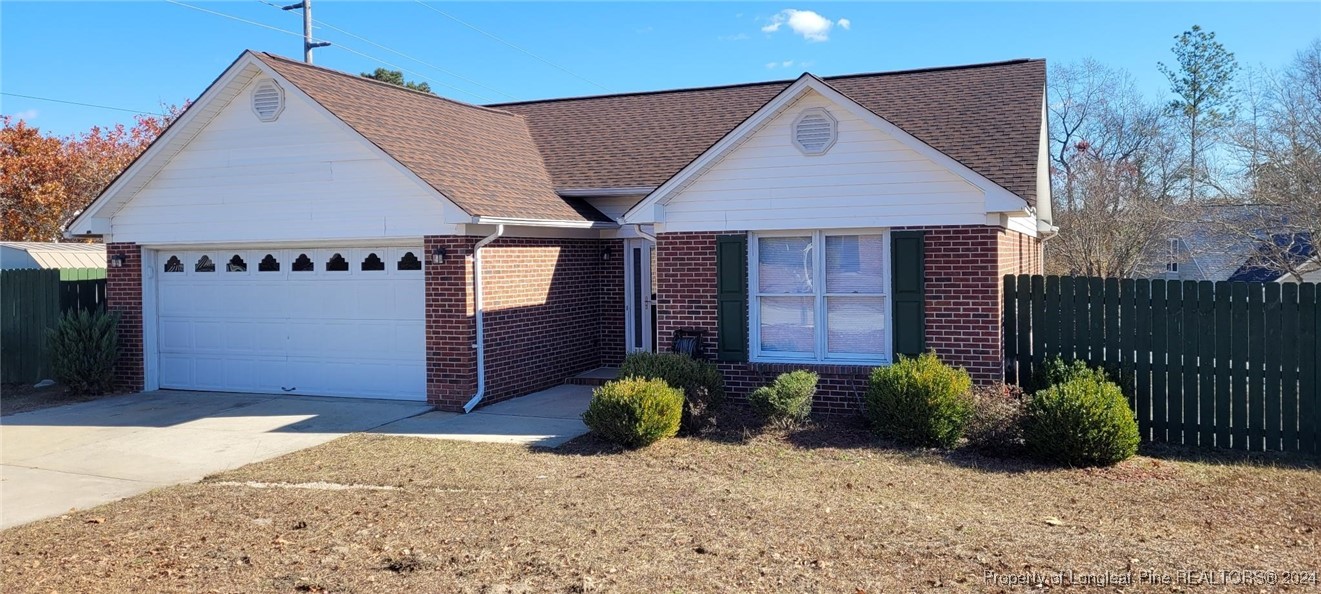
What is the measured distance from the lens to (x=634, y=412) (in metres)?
9.52

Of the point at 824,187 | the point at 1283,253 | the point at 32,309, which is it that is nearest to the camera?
the point at 824,187

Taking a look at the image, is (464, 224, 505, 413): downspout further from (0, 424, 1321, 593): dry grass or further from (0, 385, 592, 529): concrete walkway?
(0, 424, 1321, 593): dry grass

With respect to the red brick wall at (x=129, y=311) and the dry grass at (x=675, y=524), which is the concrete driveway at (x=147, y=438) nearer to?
the red brick wall at (x=129, y=311)

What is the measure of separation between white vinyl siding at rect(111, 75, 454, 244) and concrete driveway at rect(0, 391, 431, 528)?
7.53ft

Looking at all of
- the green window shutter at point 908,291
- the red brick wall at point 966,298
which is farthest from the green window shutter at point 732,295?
the red brick wall at point 966,298

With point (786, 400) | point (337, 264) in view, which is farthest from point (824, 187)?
point (337, 264)

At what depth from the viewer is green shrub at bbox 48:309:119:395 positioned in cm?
1398

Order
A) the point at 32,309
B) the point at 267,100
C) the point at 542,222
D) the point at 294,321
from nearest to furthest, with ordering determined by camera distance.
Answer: the point at 542,222
the point at 267,100
the point at 294,321
the point at 32,309

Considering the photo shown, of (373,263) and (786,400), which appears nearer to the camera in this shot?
(786,400)

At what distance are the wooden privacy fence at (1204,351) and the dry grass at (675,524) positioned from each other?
0.66 metres

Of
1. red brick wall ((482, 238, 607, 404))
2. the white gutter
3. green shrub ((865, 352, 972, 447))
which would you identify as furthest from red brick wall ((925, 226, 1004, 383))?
red brick wall ((482, 238, 607, 404))

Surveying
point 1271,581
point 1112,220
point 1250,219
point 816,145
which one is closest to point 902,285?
point 816,145

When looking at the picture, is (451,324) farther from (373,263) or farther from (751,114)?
(751,114)

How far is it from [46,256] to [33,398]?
8171 millimetres
